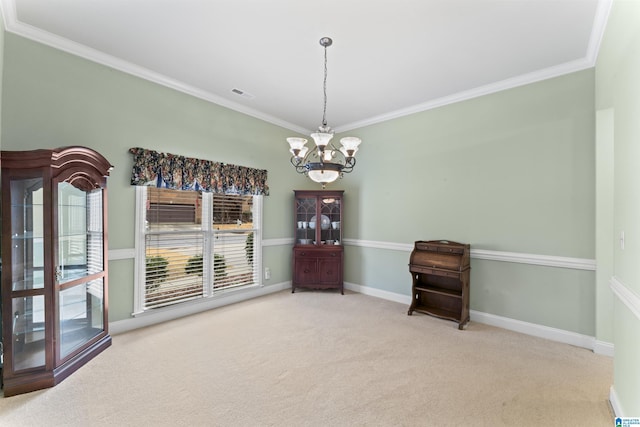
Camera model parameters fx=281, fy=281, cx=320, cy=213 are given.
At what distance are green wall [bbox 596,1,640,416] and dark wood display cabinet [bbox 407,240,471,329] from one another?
1520 mm

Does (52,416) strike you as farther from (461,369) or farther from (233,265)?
(461,369)

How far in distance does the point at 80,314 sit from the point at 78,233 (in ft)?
2.64

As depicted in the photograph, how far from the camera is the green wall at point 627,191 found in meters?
1.58

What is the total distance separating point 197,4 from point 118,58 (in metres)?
1.50

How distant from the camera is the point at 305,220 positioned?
510 centimetres

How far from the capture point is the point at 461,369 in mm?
2531

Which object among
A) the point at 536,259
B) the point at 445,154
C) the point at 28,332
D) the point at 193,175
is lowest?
the point at 28,332

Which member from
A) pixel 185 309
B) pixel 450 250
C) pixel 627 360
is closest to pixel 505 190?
pixel 450 250

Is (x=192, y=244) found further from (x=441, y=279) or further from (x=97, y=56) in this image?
(x=441, y=279)

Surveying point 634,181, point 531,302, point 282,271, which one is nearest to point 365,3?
point 634,181

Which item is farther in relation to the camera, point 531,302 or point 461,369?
point 531,302

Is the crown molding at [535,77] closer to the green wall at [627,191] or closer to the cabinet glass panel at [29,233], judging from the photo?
the green wall at [627,191]

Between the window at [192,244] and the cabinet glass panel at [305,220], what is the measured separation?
73 centimetres

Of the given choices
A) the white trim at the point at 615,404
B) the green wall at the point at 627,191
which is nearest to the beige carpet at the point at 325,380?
the white trim at the point at 615,404
